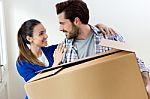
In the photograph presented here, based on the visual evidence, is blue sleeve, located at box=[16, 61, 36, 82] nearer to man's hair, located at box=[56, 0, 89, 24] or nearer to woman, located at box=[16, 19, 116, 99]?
woman, located at box=[16, 19, 116, 99]

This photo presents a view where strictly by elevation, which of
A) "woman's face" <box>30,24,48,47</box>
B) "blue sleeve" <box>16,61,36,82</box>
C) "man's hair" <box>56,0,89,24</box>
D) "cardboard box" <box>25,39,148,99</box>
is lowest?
"blue sleeve" <box>16,61,36,82</box>

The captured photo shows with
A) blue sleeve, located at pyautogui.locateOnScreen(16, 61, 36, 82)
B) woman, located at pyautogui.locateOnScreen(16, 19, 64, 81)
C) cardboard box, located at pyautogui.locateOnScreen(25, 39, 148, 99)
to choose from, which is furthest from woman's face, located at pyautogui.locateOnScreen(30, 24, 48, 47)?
cardboard box, located at pyautogui.locateOnScreen(25, 39, 148, 99)

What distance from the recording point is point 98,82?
93 cm

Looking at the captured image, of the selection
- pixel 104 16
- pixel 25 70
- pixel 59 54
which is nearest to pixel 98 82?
pixel 59 54

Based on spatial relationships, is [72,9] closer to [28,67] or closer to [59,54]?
[59,54]

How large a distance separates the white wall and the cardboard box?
7.12ft

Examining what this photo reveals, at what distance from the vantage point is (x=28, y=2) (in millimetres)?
3053

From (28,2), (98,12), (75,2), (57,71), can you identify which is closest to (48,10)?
(28,2)

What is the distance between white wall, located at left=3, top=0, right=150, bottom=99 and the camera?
3064mm

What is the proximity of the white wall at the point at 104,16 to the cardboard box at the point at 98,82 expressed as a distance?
2.17m

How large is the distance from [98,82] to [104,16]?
2.24m

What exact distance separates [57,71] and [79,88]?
4.7 inches

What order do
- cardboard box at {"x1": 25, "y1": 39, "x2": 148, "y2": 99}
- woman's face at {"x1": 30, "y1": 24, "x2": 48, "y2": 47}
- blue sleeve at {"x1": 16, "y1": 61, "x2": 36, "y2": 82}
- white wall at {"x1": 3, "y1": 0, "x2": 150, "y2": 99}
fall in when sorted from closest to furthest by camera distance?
cardboard box at {"x1": 25, "y1": 39, "x2": 148, "y2": 99}, blue sleeve at {"x1": 16, "y1": 61, "x2": 36, "y2": 82}, woman's face at {"x1": 30, "y1": 24, "x2": 48, "y2": 47}, white wall at {"x1": 3, "y1": 0, "x2": 150, "y2": 99}

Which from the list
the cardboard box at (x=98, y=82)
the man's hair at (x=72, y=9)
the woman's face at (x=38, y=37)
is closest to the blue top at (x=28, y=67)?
the woman's face at (x=38, y=37)
